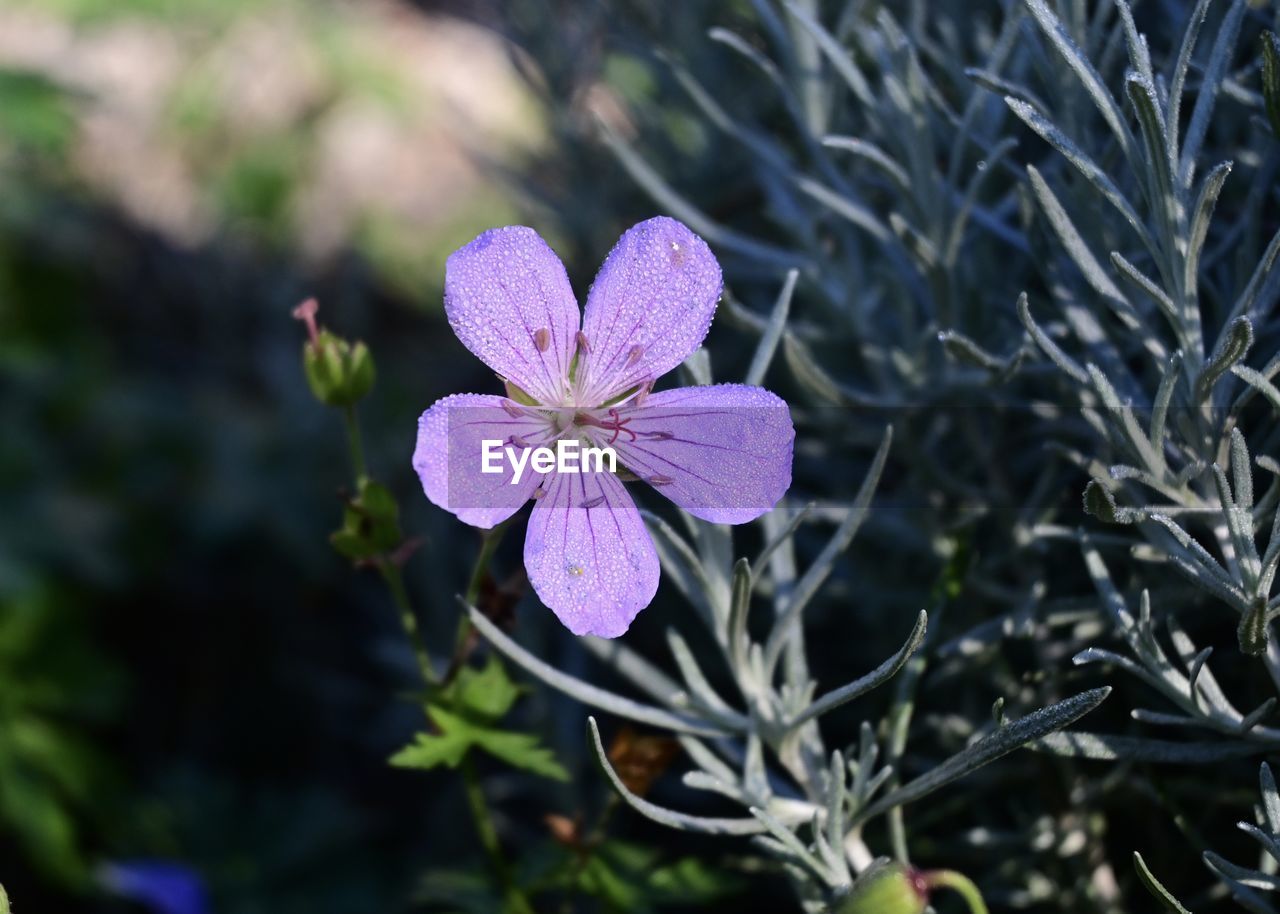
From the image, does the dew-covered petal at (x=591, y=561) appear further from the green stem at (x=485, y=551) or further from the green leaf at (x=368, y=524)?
the green leaf at (x=368, y=524)

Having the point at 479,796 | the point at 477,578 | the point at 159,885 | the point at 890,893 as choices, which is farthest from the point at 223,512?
the point at 890,893

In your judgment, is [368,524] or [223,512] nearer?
[368,524]

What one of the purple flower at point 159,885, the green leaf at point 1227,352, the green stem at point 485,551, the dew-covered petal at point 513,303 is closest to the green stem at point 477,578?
the green stem at point 485,551

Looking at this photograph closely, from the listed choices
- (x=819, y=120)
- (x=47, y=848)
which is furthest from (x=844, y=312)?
(x=47, y=848)

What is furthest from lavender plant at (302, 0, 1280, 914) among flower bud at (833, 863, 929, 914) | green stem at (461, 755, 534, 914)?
green stem at (461, 755, 534, 914)

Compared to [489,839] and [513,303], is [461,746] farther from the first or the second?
[513,303]

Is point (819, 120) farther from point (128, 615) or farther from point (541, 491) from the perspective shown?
point (128, 615)

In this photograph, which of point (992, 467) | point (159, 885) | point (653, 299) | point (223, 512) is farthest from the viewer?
point (223, 512)

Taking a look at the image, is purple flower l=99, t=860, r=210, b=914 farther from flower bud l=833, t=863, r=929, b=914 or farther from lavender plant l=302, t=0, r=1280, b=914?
flower bud l=833, t=863, r=929, b=914
